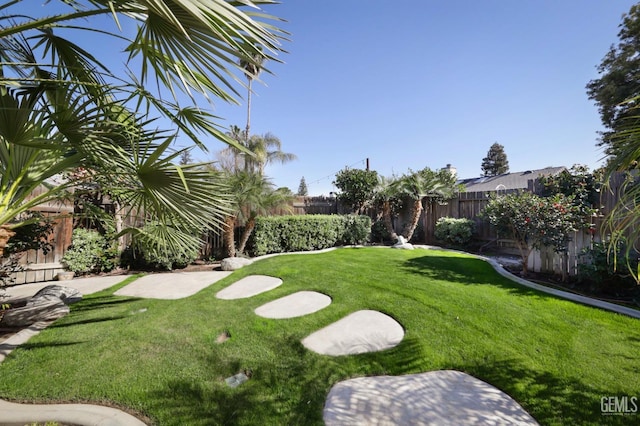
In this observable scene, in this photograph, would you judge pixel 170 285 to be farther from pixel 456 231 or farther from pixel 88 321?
pixel 456 231

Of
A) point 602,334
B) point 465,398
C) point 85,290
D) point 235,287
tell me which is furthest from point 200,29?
point 85,290

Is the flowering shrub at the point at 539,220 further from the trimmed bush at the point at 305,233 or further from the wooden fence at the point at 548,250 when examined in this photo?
the trimmed bush at the point at 305,233

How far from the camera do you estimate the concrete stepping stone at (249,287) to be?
4.55m

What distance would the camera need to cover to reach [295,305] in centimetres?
395

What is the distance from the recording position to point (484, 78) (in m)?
6.68

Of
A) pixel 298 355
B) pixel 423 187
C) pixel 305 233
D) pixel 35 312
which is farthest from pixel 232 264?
pixel 423 187

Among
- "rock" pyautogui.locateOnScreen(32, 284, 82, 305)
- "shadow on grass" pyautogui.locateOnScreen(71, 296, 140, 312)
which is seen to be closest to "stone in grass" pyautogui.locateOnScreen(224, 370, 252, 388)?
"shadow on grass" pyautogui.locateOnScreen(71, 296, 140, 312)

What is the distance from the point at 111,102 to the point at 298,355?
2877 millimetres

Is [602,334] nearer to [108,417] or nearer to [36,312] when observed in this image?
[108,417]

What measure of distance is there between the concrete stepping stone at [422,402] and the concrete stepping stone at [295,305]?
58.6 inches

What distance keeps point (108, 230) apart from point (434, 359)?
7352mm

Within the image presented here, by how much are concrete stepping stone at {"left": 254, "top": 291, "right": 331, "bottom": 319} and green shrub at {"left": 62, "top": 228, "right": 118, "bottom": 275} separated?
4.95m

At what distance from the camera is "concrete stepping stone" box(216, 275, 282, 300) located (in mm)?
4547

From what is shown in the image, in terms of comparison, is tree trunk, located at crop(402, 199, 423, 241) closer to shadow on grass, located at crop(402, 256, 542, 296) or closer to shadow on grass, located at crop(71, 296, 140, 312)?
shadow on grass, located at crop(402, 256, 542, 296)
